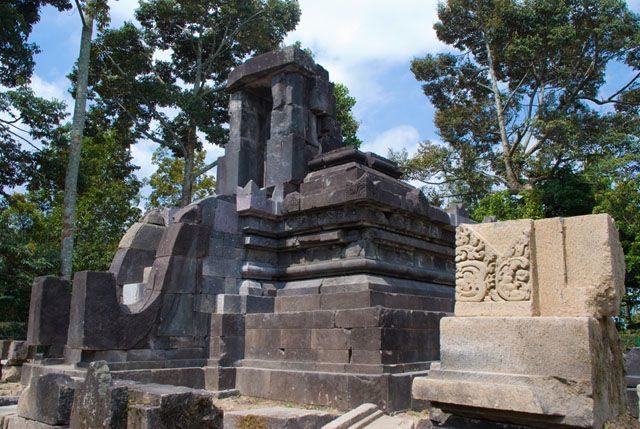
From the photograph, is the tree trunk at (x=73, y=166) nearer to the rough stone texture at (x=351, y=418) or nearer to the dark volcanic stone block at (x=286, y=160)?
the dark volcanic stone block at (x=286, y=160)

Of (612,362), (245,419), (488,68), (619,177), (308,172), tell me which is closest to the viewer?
(612,362)

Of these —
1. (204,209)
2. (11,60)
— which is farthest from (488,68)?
(204,209)

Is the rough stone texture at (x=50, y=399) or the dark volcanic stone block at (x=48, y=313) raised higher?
the dark volcanic stone block at (x=48, y=313)

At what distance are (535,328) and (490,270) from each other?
524mm

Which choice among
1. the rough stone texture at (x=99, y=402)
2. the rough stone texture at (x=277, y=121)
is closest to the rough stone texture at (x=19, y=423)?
the rough stone texture at (x=99, y=402)

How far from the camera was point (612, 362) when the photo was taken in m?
3.95

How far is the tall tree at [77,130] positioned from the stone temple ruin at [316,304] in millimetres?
8453

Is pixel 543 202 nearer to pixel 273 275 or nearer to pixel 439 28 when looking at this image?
pixel 439 28

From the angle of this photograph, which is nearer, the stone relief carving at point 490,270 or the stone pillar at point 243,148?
the stone relief carving at point 490,270

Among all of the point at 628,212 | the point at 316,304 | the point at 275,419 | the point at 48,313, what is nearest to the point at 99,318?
the point at 48,313

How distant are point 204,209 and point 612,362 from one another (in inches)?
207

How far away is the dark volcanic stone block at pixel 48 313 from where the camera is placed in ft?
23.1

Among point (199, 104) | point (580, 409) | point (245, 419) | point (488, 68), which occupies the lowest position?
point (245, 419)

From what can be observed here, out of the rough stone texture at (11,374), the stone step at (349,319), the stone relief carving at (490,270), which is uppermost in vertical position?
the stone relief carving at (490,270)
